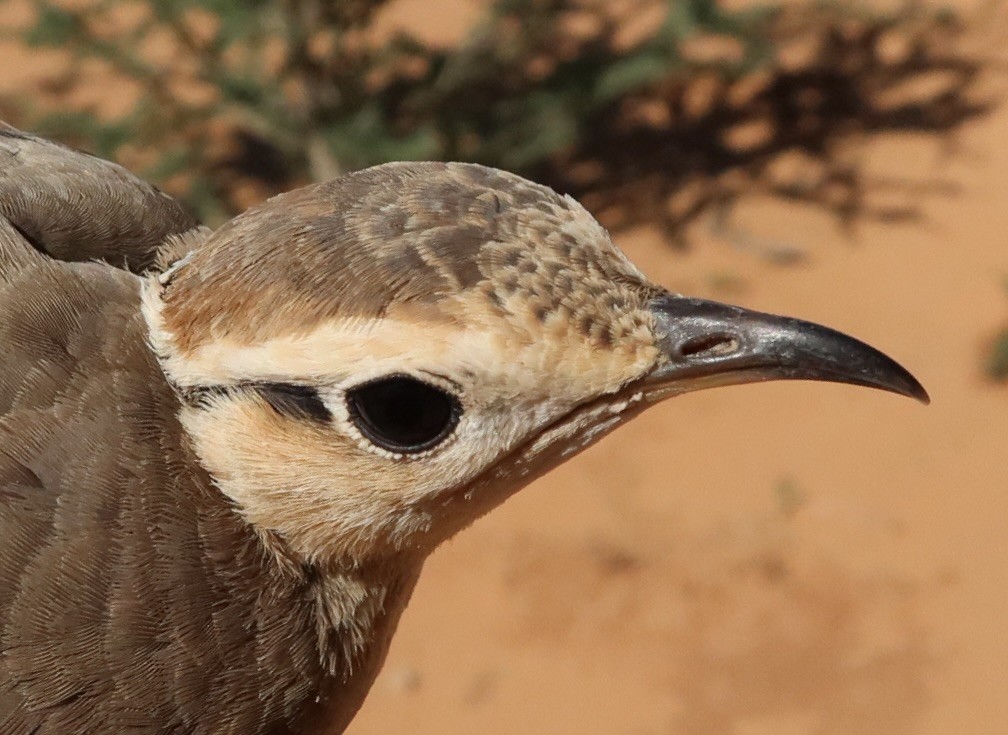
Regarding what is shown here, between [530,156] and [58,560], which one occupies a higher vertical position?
[530,156]

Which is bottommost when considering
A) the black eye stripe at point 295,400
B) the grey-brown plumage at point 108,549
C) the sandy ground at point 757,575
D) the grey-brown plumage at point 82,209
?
the grey-brown plumage at point 108,549

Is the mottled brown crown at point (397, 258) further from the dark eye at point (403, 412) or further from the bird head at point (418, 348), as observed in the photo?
the dark eye at point (403, 412)

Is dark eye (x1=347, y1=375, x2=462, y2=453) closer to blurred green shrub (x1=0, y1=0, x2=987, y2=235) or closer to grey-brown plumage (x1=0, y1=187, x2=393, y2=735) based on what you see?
grey-brown plumage (x1=0, y1=187, x2=393, y2=735)

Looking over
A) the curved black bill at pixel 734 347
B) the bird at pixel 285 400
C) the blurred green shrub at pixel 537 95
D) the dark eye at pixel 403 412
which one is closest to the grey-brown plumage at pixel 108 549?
the bird at pixel 285 400

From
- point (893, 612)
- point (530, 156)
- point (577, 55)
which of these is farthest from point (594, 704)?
point (577, 55)

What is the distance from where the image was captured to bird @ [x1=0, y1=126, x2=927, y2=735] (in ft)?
4.99

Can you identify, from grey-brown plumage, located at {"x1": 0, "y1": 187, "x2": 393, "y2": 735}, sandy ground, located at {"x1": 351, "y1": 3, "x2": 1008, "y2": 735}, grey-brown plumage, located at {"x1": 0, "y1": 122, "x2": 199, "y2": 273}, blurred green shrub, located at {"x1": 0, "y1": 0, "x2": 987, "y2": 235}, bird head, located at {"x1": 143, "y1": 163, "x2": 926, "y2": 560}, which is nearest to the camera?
bird head, located at {"x1": 143, "y1": 163, "x2": 926, "y2": 560}

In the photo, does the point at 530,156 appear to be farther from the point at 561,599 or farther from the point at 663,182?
the point at 561,599

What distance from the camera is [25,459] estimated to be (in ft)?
5.34

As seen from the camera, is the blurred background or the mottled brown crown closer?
the mottled brown crown

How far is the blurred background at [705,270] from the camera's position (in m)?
4.12

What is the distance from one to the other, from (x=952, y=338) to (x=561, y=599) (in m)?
2.55

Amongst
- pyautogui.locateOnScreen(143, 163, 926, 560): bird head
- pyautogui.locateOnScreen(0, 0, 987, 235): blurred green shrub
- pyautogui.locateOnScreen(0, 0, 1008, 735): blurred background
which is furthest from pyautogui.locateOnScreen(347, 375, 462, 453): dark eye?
pyautogui.locateOnScreen(0, 0, 987, 235): blurred green shrub

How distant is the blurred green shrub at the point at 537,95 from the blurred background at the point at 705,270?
Result: 2 cm
